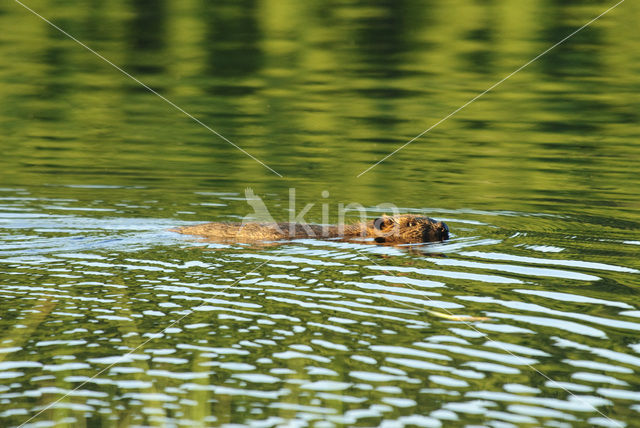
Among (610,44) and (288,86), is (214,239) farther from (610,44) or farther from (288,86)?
(610,44)

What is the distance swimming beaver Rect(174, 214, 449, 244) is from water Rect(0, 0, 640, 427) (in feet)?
1.32

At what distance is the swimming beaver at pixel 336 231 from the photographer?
1232 centimetres

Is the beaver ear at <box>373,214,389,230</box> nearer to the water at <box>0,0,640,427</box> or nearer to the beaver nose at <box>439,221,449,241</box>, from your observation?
the water at <box>0,0,640,427</box>

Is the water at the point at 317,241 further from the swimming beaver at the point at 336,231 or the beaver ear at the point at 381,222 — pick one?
the beaver ear at the point at 381,222

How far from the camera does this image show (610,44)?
32031mm

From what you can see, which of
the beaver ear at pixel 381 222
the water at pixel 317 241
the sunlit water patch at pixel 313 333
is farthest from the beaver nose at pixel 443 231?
the beaver ear at pixel 381 222

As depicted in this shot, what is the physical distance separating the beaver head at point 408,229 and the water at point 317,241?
0.39m

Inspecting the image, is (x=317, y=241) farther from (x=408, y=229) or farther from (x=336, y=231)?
(x=408, y=229)

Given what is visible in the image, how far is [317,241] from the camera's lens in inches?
487

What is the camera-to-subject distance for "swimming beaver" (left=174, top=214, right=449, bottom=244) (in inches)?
485

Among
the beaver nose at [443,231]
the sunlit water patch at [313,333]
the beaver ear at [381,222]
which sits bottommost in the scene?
the sunlit water patch at [313,333]

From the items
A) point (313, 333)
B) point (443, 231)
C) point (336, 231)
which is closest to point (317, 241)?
point (336, 231)

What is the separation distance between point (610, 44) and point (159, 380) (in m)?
28.3

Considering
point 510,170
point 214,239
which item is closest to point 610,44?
point 510,170
